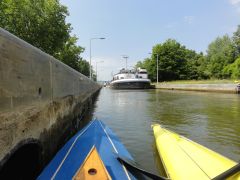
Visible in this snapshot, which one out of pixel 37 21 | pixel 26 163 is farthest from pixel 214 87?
pixel 26 163

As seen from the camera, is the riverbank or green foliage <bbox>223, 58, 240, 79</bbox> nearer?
the riverbank

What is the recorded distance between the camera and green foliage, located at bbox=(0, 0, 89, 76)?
25.3 m

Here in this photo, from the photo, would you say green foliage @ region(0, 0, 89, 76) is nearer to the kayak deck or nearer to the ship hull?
the ship hull

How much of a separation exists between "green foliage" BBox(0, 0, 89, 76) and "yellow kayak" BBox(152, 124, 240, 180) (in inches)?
953

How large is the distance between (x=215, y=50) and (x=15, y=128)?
9589 cm

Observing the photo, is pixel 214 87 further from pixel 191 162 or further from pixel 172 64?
pixel 172 64

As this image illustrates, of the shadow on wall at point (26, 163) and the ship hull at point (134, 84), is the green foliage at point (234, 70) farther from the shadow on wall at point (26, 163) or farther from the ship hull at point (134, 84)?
the shadow on wall at point (26, 163)

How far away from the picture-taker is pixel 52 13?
28250 millimetres

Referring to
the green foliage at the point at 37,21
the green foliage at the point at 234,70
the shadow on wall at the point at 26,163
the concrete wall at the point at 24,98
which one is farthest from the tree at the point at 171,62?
the shadow on wall at the point at 26,163

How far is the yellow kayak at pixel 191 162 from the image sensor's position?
3936 mm

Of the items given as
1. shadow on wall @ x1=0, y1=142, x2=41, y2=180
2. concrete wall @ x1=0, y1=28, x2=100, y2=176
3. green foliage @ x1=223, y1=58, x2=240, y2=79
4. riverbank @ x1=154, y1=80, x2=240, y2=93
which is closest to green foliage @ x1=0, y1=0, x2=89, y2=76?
riverbank @ x1=154, y1=80, x2=240, y2=93

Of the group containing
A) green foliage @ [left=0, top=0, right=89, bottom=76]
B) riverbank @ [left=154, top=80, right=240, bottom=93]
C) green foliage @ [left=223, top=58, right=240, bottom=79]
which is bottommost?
riverbank @ [left=154, top=80, right=240, bottom=93]

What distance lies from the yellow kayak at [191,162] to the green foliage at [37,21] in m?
24.2

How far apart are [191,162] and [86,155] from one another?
186cm
